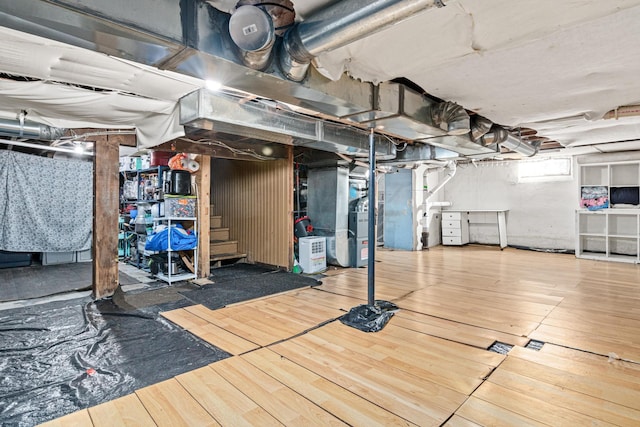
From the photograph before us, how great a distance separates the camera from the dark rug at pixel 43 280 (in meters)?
4.08

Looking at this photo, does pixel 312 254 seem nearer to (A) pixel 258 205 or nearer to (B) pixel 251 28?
(A) pixel 258 205

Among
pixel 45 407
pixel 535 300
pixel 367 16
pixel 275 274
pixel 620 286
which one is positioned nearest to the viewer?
pixel 367 16

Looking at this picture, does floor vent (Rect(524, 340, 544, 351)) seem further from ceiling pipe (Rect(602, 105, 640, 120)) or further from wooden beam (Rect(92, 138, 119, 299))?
wooden beam (Rect(92, 138, 119, 299))

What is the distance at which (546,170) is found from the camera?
291 inches

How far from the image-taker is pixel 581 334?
2775 millimetres

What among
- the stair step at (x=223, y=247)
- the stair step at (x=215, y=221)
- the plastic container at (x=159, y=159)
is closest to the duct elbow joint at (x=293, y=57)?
the plastic container at (x=159, y=159)

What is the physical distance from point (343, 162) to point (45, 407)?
183 inches

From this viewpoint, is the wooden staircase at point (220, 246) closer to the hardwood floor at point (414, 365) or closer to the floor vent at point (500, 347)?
the hardwood floor at point (414, 365)

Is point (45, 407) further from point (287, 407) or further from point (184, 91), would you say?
point (184, 91)

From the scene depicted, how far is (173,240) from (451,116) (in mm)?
3865

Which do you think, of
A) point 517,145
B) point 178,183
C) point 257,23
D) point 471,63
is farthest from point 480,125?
point 178,183

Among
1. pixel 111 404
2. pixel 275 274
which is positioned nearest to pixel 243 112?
pixel 111 404

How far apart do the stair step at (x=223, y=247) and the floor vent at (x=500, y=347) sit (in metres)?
4.72

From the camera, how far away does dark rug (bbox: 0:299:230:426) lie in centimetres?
188
